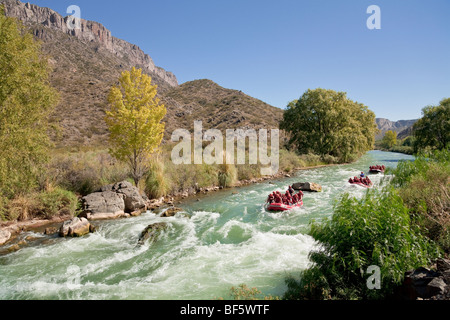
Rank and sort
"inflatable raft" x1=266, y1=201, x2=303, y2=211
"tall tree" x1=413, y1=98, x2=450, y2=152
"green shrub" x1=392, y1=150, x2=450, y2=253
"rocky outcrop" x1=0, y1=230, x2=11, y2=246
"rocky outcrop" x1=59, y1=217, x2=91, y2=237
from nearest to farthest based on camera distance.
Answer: "green shrub" x1=392, y1=150, x2=450, y2=253, "rocky outcrop" x1=0, y1=230, x2=11, y2=246, "rocky outcrop" x1=59, y1=217, x2=91, y2=237, "inflatable raft" x1=266, y1=201, x2=303, y2=211, "tall tree" x1=413, y1=98, x2=450, y2=152

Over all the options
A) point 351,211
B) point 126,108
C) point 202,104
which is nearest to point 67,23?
point 202,104

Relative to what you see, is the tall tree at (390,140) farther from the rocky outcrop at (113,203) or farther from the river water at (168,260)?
the rocky outcrop at (113,203)

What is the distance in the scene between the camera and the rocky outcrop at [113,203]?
10469 mm

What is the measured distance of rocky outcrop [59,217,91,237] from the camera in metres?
8.42

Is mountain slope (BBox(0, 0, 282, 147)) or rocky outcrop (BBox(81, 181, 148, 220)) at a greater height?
mountain slope (BBox(0, 0, 282, 147))

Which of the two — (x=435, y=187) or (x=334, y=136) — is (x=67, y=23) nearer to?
(x=334, y=136)

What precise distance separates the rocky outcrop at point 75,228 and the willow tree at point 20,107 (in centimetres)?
239

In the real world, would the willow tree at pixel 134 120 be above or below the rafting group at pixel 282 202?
above

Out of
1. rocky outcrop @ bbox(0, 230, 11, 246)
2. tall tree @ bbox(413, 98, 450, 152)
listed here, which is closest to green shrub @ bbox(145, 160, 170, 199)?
rocky outcrop @ bbox(0, 230, 11, 246)

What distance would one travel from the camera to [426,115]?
97.1 feet

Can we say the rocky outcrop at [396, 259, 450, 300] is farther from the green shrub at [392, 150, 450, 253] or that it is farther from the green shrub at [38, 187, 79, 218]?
the green shrub at [38, 187, 79, 218]

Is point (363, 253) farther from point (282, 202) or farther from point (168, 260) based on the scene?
point (282, 202)

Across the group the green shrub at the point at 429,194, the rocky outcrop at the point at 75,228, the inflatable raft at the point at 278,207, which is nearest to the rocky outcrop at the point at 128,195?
the rocky outcrop at the point at 75,228

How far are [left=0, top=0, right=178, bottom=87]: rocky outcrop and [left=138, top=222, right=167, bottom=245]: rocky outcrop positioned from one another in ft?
219
